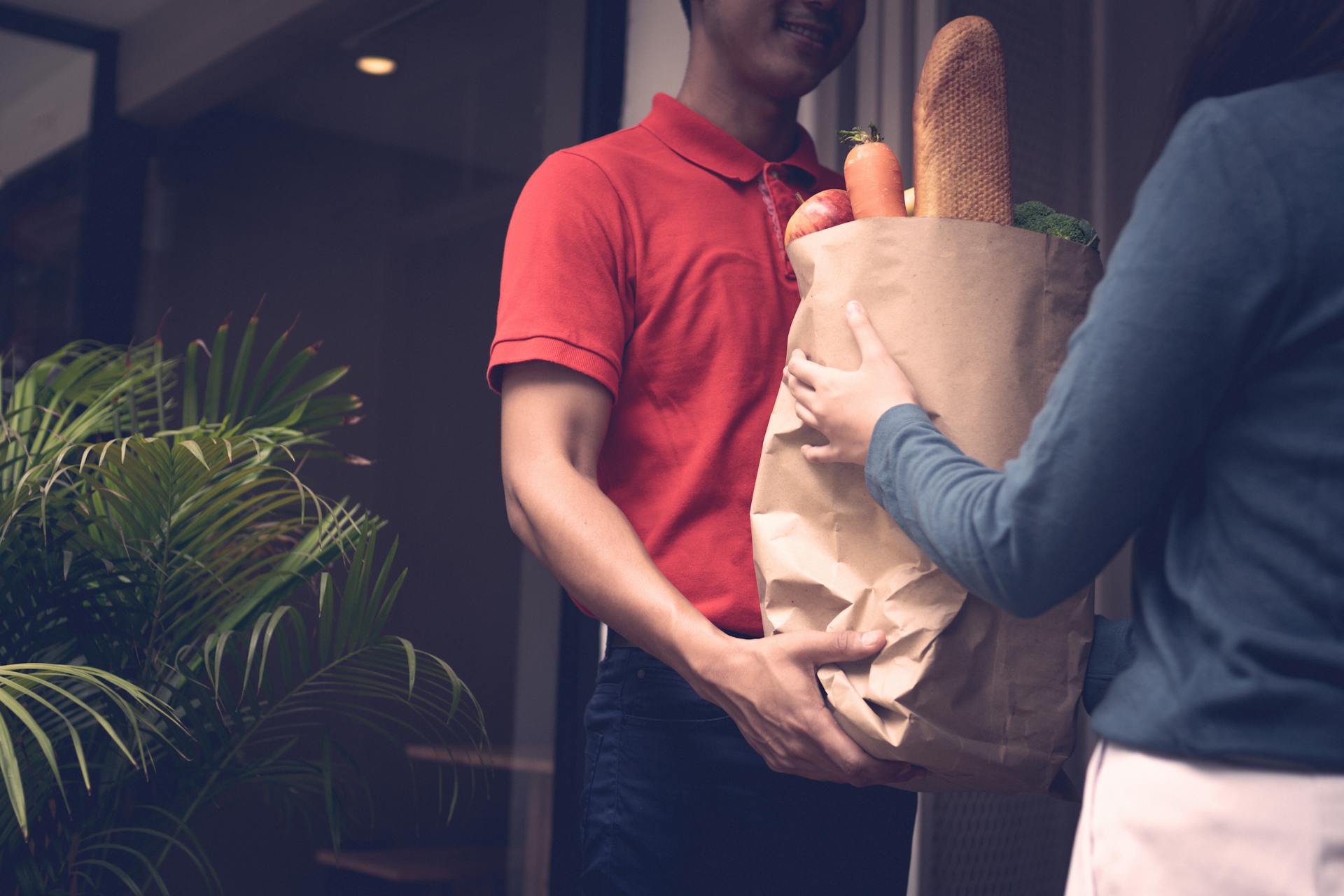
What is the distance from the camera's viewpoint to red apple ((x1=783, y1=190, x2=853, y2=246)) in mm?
1018

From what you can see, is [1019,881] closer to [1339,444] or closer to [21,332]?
[1339,444]

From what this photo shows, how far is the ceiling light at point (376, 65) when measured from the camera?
2688 mm

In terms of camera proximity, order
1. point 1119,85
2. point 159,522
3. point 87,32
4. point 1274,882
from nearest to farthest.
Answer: point 1274,882, point 159,522, point 1119,85, point 87,32

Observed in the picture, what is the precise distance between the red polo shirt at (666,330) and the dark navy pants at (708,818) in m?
0.12

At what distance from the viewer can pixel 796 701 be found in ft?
3.07

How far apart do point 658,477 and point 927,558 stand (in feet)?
1.23

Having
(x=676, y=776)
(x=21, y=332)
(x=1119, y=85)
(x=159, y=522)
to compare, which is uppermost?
(x=1119, y=85)

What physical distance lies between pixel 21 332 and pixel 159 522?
98 cm

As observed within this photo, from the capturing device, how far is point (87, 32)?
2.46m

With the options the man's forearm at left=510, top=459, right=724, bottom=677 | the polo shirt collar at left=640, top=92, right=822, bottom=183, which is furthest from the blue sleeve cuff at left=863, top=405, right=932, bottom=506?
the polo shirt collar at left=640, top=92, right=822, bottom=183

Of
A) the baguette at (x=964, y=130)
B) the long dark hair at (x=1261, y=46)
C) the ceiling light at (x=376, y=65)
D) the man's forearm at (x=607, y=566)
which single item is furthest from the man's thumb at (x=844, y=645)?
the ceiling light at (x=376, y=65)

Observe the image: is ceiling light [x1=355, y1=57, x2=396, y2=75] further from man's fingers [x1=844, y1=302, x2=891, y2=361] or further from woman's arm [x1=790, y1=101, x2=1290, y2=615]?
woman's arm [x1=790, y1=101, x2=1290, y2=615]

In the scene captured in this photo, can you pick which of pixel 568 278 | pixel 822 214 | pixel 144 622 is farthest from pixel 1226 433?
pixel 144 622

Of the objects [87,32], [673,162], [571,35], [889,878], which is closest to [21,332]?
[87,32]
